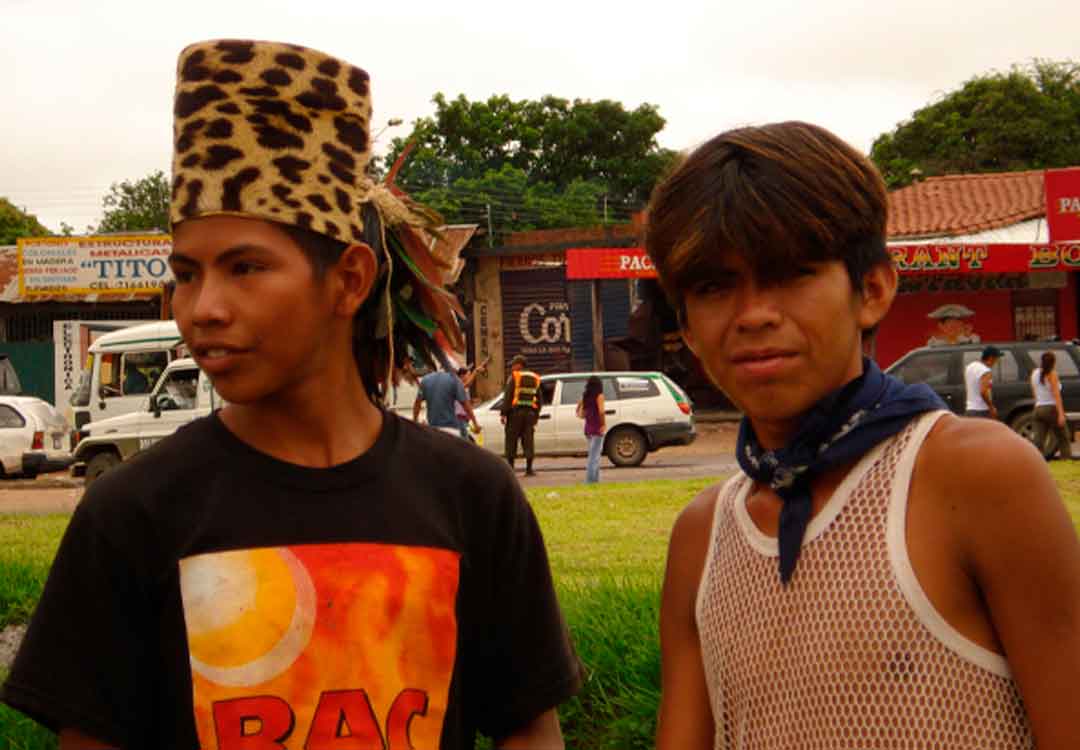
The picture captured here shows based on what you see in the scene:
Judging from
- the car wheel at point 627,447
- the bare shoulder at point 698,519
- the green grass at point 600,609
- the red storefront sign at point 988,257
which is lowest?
the car wheel at point 627,447

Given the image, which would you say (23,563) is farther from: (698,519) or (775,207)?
(775,207)

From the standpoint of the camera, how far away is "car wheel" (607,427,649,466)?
20297 millimetres

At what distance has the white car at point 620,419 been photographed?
66.3ft

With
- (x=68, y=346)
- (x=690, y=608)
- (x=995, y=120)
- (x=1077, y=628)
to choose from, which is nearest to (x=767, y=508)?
(x=690, y=608)

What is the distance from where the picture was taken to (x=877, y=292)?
1796 millimetres

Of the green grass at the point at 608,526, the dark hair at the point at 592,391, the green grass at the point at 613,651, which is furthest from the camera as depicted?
the dark hair at the point at 592,391

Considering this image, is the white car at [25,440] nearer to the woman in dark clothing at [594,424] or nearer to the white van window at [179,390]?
the white van window at [179,390]

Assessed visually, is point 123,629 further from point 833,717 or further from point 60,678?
point 833,717

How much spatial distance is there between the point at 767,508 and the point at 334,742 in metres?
0.69

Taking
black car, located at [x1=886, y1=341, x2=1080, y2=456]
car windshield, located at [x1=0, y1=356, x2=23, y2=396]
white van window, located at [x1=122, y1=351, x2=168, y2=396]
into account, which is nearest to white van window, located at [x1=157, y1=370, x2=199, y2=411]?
white van window, located at [x1=122, y1=351, x2=168, y2=396]

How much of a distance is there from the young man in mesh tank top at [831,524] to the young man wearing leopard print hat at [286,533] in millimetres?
309

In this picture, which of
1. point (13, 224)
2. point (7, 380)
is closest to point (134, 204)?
point (13, 224)

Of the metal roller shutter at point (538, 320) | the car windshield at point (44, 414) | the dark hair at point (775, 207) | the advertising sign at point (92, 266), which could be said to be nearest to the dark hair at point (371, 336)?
the dark hair at point (775, 207)

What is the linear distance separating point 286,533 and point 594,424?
15.5m
